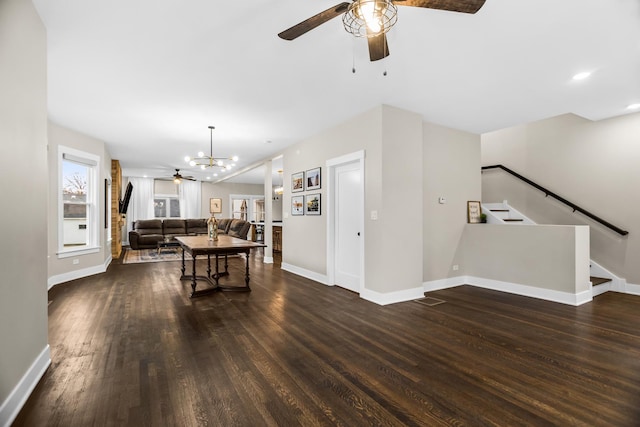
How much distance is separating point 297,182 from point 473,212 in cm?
331

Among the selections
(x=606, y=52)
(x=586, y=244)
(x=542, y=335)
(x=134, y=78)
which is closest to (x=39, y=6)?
(x=134, y=78)

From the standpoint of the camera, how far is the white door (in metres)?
4.52

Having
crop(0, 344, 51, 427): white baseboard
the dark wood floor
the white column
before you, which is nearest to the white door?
the dark wood floor

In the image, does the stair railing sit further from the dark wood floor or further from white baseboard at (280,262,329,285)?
white baseboard at (280,262,329,285)

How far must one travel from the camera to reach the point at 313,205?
541cm

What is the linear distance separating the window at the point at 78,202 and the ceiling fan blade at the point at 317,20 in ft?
17.8

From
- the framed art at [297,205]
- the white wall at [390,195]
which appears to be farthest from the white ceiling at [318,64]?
the framed art at [297,205]

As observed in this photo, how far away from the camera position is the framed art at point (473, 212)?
5.16 metres

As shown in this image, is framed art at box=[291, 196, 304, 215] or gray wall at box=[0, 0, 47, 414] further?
framed art at box=[291, 196, 304, 215]

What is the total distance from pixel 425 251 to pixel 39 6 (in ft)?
16.1

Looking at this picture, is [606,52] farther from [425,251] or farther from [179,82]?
[179,82]

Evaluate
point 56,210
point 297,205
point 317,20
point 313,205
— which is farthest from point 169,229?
point 317,20

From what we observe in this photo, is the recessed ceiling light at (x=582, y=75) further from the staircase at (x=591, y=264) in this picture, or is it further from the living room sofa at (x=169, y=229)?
the living room sofa at (x=169, y=229)

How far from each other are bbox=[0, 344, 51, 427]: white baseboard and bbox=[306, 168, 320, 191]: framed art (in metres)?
3.99
